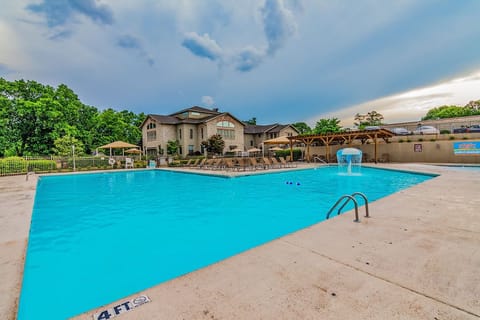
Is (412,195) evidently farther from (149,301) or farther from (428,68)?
(428,68)

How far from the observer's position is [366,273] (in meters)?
2.27

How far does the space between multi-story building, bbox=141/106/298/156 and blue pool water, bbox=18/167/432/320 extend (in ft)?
68.5

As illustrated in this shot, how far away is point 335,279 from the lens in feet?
7.07

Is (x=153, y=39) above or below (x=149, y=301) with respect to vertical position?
above

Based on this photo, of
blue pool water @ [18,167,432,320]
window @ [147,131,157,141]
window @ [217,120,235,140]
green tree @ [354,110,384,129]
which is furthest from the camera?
green tree @ [354,110,384,129]

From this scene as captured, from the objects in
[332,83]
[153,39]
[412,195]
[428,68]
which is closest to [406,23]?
[428,68]

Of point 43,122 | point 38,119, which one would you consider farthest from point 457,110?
point 38,119

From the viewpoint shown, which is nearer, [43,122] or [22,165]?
[22,165]

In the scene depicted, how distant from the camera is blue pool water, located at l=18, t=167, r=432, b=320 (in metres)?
A: 3.14

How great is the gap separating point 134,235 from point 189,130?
26385 mm

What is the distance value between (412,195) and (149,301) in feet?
23.3

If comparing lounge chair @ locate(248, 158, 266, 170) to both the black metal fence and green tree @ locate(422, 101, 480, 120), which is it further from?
green tree @ locate(422, 101, 480, 120)

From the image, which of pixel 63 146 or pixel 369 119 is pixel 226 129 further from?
pixel 369 119

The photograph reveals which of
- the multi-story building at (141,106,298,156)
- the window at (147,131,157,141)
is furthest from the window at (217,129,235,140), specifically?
the window at (147,131,157,141)
